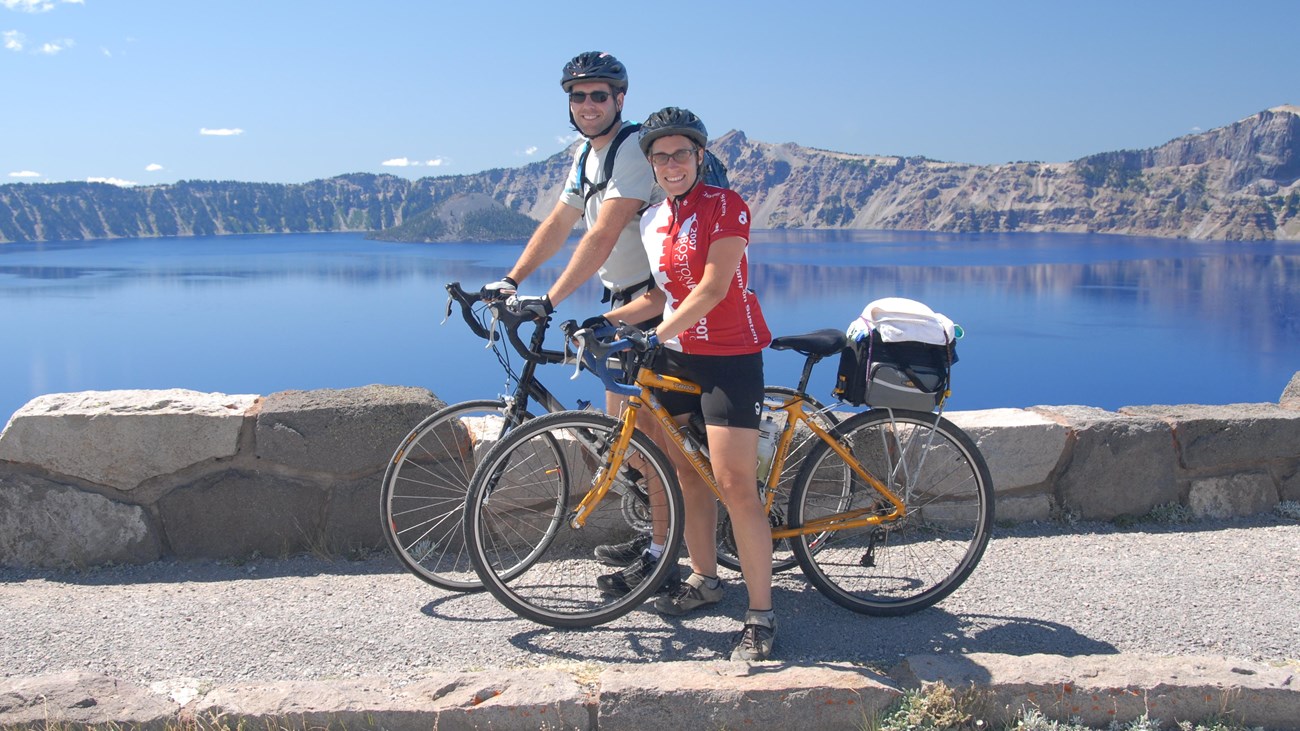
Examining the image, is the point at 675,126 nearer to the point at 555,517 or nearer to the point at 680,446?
the point at 680,446

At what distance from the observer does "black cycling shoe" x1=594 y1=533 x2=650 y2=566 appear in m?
4.01

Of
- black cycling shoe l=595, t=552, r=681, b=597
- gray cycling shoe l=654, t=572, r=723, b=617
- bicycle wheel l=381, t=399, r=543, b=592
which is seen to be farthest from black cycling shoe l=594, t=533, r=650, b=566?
bicycle wheel l=381, t=399, r=543, b=592

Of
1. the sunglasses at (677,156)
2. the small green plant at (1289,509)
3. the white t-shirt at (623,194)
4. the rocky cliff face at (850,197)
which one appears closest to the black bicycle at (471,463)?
the white t-shirt at (623,194)

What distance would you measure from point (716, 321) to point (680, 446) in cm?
53

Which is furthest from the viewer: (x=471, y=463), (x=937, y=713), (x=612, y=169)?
(x=471, y=463)

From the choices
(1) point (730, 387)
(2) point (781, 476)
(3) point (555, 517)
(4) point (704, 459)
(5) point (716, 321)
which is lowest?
(3) point (555, 517)

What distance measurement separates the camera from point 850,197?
11425cm

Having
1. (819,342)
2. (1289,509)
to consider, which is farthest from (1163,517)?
(819,342)

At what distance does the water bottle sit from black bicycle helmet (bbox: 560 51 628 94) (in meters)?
1.46

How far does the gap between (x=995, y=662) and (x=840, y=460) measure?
4.02ft

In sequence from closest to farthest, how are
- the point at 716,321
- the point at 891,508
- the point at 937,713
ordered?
the point at 937,713
the point at 716,321
the point at 891,508

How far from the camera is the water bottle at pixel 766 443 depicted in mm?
3502

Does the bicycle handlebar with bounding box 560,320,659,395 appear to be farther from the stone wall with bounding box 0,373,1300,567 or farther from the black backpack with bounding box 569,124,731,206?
the stone wall with bounding box 0,373,1300,567

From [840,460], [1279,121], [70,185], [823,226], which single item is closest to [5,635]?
[840,460]
